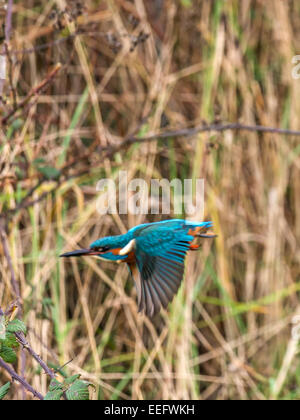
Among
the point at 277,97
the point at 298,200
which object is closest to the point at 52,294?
the point at 298,200

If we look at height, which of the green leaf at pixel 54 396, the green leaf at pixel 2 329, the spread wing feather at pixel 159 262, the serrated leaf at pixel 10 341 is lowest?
the green leaf at pixel 54 396

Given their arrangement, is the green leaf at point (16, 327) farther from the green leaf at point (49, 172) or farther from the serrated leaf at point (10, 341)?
the green leaf at point (49, 172)

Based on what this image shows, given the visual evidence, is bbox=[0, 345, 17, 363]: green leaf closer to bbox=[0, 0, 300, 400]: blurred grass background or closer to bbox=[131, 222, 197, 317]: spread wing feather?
bbox=[131, 222, 197, 317]: spread wing feather

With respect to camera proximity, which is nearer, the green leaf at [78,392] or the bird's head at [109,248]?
the green leaf at [78,392]

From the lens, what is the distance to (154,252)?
3.99ft

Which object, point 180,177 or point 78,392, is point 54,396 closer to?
point 78,392

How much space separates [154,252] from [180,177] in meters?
1.21

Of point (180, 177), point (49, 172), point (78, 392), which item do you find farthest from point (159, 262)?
point (180, 177)

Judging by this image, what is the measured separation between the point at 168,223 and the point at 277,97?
4.79ft

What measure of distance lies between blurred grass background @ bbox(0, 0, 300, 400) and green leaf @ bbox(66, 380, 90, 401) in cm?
106

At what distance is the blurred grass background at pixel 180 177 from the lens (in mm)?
2146

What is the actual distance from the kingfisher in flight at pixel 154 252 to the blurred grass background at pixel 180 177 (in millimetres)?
822

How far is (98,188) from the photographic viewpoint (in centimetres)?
223

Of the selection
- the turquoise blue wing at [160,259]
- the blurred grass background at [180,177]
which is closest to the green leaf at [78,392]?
the turquoise blue wing at [160,259]
